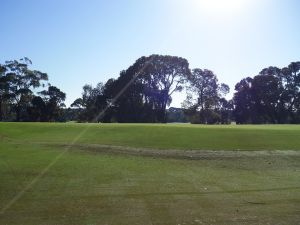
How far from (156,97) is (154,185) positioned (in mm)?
89134

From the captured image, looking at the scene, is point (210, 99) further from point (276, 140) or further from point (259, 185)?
point (259, 185)

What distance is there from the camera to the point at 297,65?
11875cm

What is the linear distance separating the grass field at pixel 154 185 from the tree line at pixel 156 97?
230 ft

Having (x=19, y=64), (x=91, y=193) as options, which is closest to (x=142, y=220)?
(x=91, y=193)

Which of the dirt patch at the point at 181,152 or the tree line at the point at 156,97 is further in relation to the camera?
the tree line at the point at 156,97

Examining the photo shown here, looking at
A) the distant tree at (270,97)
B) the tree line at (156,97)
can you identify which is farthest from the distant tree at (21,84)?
the distant tree at (270,97)

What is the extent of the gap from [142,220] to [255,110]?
355 feet

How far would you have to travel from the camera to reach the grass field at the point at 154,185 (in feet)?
37.5

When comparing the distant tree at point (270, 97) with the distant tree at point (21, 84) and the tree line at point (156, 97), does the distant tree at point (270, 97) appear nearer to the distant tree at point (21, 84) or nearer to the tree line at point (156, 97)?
the tree line at point (156, 97)

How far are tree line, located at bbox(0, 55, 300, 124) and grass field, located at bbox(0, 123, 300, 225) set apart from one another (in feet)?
230

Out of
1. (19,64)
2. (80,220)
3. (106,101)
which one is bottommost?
(80,220)

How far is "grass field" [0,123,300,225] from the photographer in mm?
11422

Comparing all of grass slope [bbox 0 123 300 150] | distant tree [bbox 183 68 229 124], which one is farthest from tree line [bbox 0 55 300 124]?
grass slope [bbox 0 123 300 150]

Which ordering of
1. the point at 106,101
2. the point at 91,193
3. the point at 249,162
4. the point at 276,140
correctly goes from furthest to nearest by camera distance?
the point at 106,101 → the point at 276,140 → the point at 249,162 → the point at 91,193
